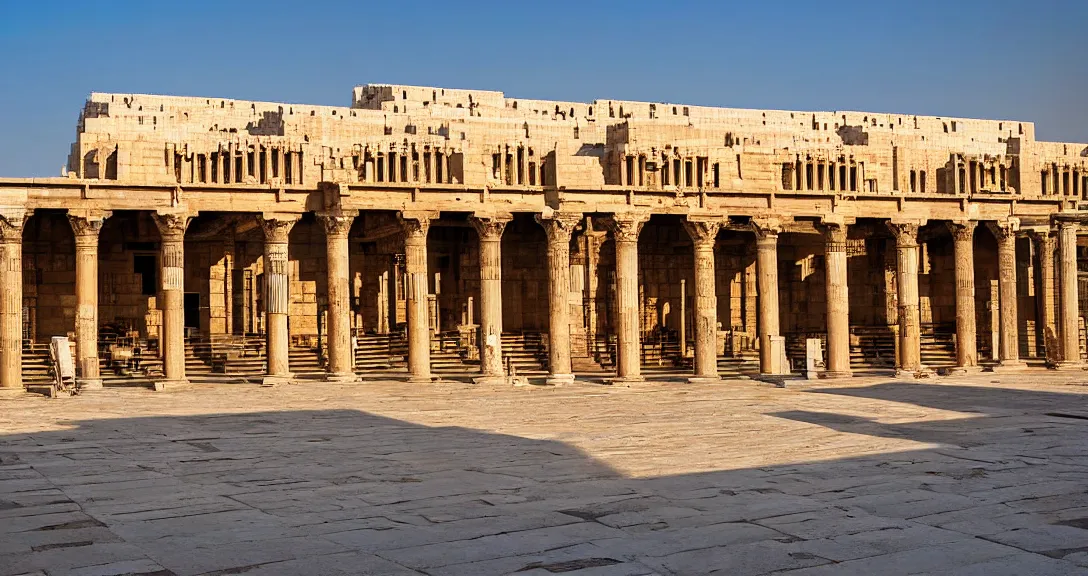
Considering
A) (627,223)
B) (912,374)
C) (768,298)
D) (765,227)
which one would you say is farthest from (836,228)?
(627,223)

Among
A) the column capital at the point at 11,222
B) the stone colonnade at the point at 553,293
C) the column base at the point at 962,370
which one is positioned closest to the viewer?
the column capital at the point at 11,222

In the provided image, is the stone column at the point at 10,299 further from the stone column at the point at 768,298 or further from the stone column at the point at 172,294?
the stone column at the point at 768,298

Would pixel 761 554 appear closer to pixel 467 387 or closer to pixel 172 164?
pixel 467 387

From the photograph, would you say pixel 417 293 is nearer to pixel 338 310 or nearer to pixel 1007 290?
pixel 338 310

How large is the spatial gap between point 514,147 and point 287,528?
22454 millimetres

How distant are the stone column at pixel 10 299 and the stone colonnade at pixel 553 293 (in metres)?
0.02

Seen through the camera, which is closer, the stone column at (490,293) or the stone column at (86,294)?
the stone column at (86,294)

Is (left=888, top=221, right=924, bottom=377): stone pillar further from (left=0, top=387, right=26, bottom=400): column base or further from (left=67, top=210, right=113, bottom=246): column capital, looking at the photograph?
(left=0, top=387, right=26, bottom=400): column base

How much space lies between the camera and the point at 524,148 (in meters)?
34.4

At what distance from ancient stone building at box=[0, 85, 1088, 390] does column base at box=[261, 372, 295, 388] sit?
0.17 meters

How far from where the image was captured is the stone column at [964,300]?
36312mm

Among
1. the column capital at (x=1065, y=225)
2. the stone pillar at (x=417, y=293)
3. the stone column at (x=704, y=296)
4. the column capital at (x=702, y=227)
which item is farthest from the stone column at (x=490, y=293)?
the column capital at (x=1065, y=225)

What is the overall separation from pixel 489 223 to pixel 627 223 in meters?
3.73

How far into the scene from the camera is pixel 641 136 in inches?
1471
